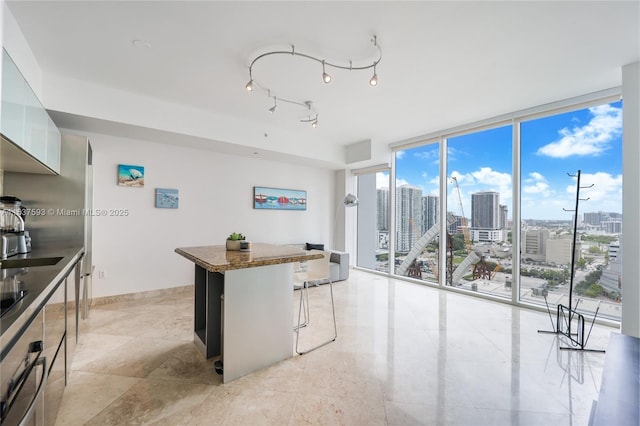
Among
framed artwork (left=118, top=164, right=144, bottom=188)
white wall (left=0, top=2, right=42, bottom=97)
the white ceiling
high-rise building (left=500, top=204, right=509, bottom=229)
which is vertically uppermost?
the white ceiling

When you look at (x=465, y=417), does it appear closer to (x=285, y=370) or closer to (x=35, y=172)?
(x=285, y=370)

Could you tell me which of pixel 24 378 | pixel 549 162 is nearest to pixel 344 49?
pixel 24 378

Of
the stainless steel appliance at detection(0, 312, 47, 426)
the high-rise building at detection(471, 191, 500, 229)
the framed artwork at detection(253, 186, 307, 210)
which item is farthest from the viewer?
the framed artwork at detection(253, 186, 307, 210)

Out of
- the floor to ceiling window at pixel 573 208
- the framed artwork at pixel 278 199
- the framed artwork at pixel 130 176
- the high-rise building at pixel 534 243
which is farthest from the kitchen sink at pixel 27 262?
the high-rise building at pixel 534 243

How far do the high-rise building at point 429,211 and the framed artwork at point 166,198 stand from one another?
4326 millimetres

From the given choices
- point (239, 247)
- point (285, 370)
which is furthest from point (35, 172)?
point (285, 370)

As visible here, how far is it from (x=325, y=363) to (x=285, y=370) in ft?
1.13

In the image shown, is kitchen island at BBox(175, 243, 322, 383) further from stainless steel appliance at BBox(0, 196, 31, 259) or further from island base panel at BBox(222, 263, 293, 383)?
stainless steel appliance at BBox(0, 196, 31, 259)

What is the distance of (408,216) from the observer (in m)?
5.45

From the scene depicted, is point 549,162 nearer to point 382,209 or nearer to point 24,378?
point 382,209

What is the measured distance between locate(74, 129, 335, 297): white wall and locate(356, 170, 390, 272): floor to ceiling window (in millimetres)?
1849

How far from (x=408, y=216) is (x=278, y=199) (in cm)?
263

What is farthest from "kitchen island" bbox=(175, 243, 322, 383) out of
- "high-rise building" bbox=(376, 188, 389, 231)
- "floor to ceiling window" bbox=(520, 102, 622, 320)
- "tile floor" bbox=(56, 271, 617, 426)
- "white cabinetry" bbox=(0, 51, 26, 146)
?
"high-rise building" bbox=(376, 188, 389, 231)

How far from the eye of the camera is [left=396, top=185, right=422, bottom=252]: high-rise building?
526cm
